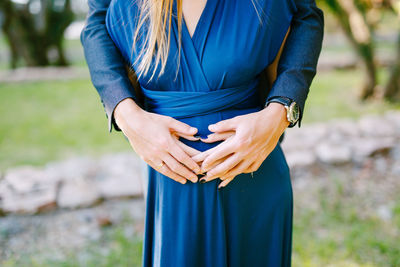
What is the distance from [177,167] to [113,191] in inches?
91.5

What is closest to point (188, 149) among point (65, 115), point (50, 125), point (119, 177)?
point (119, 177)

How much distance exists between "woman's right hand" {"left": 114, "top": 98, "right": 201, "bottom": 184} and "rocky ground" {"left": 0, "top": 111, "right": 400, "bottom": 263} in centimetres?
178

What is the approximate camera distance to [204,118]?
1244mm

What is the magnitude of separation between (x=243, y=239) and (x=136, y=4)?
97cm

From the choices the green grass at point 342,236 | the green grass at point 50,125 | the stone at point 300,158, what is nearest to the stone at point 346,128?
the stone at point 300,158

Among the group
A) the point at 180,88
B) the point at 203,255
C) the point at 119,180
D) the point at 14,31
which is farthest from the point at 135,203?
the point at 14,31

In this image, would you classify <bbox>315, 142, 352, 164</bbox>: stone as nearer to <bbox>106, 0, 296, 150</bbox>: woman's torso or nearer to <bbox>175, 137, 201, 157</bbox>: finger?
<bbox>106, 0, 296, 150</bbox>: woman's torso

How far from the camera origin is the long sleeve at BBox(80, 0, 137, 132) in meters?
1.23

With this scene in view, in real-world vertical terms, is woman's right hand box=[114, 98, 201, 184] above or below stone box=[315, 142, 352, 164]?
above

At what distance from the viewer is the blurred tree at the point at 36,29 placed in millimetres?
11711

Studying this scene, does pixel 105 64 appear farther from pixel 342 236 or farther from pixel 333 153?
pixel 333 153

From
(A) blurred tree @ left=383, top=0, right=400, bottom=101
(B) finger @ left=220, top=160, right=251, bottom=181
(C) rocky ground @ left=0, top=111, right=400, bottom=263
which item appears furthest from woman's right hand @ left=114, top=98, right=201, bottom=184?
(A) blurred tree @ left=383, top=0, right=400, bottom=101

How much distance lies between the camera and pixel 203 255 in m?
1.33

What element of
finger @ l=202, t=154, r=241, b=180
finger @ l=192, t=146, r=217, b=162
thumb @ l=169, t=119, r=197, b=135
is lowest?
finger @ l=202, t=154, r=241, b=180
